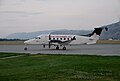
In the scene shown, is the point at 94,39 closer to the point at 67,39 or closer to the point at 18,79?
the point at 67,39

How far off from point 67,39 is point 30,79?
1610 inches

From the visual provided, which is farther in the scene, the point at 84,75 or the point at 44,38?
the point at 44,38

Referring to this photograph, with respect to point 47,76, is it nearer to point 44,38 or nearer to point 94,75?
point 94,75

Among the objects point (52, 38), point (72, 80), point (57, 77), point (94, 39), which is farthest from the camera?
point (94, 39)

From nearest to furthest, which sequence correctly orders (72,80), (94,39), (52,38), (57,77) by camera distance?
(72,80) < (57,77) < (52,38) < (94,39)

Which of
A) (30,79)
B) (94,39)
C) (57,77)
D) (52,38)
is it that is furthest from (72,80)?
(94,39)

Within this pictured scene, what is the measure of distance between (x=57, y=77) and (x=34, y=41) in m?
40.3

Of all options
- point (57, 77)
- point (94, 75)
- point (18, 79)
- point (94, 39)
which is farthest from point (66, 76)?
point (94, 39)

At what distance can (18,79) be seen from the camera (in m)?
15.1

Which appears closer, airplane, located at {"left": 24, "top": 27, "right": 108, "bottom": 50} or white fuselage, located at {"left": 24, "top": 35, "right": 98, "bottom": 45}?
airplane, located at {"left": 24, "top": 27, "right": 108, "bottom": 50}

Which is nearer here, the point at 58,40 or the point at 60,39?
the point at 58,40

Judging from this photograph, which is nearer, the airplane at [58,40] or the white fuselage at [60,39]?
the airplane at [58,40]

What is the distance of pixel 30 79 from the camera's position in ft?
49.0

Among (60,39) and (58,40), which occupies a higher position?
(60,39)
